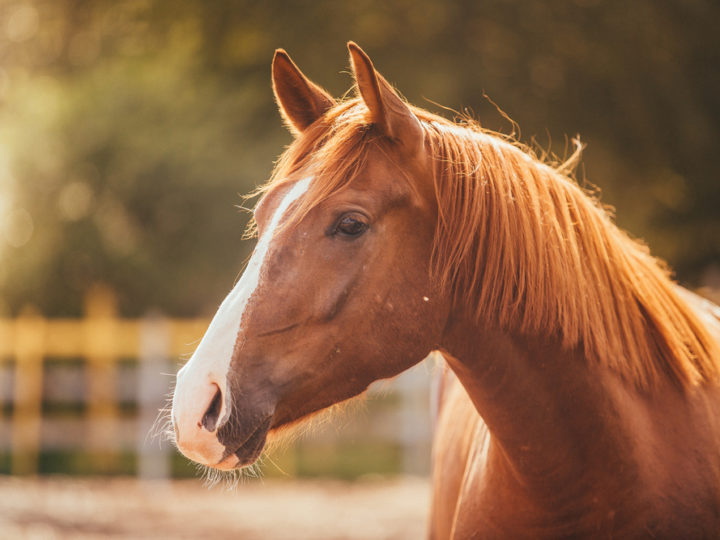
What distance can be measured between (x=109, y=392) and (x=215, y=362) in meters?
10.1

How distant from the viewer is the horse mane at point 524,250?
2061 mm

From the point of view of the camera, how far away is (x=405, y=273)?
2.04m

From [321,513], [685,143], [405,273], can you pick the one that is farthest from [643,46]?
[405,273]

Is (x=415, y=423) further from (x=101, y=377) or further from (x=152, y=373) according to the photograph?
(x=101, y=377)

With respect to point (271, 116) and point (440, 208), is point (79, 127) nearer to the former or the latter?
point (271, 116)

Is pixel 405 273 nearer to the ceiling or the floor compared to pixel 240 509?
nearer to the ceiling

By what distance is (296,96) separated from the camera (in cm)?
237

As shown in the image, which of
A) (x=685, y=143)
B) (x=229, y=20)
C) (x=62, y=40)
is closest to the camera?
(x=685, y=143)

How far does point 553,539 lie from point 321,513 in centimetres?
589

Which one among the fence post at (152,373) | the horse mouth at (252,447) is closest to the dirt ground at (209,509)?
the fence post at (152,373)

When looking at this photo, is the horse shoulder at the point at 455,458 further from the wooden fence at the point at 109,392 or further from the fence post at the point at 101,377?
the fence post at the point at 101,377

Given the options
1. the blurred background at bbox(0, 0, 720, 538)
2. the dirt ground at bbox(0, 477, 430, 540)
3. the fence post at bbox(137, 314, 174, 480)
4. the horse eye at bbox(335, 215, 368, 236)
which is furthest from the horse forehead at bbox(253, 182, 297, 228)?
the fence post at bbox(137, 314, 174, 480)

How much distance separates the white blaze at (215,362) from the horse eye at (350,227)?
0.16m

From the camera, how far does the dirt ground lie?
22.0 ft
